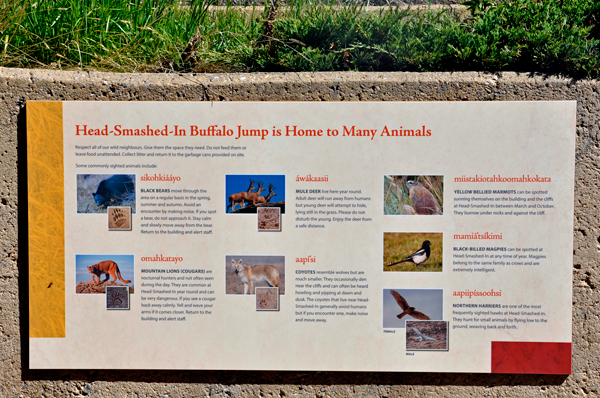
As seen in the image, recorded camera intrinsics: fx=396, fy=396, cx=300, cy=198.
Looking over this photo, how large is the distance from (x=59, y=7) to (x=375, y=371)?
12.1 ft

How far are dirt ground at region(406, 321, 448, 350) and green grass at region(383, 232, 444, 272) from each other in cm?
36

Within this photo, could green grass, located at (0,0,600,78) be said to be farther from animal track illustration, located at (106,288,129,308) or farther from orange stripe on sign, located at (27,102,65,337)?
animal track illustration, located at (106,288,129,308)

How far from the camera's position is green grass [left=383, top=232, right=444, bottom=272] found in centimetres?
256

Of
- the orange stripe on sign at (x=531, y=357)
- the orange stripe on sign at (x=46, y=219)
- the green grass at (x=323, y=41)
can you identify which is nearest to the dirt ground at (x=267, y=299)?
the orange stripe on sign at (x=46, y=219)

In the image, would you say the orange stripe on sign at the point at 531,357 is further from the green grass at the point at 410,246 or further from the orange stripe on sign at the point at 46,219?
the orange stripe on sign at the point at 46,219

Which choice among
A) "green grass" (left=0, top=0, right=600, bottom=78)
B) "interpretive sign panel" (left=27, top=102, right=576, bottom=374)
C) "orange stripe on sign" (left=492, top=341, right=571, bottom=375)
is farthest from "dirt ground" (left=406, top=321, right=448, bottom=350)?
"green grass" (left=0, top=0, right=600, bottom=78)

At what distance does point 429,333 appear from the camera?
2.58m

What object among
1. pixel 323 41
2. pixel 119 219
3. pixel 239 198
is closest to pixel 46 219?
pixel 119 219

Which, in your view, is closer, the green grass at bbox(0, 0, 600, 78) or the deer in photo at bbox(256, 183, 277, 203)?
the deer in photo at bbox(256, 183, 277, 203)

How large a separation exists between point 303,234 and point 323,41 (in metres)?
1.48

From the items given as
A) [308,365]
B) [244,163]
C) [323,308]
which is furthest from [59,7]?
[308,365]

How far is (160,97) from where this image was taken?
2.69 metres

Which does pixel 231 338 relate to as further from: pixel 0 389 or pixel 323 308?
pixel 0 389

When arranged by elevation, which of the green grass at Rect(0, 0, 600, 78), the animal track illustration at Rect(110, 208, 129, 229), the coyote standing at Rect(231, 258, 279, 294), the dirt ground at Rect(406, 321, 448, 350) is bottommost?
the dirt ground at Rect(406, 321, 448, 350)
